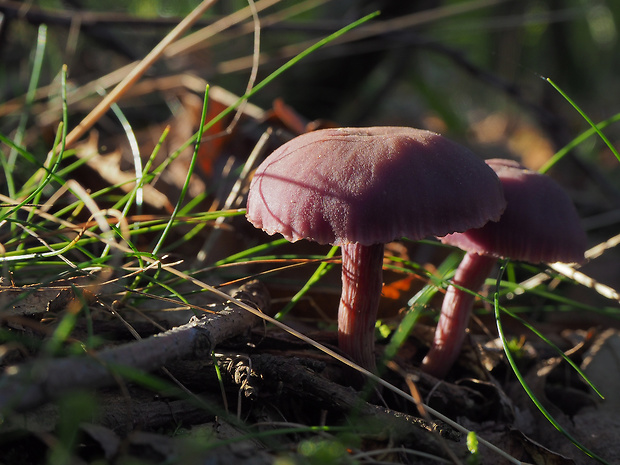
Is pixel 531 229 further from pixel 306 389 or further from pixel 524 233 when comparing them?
pixel 306 389

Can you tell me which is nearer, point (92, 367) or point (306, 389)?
point (92, 367)

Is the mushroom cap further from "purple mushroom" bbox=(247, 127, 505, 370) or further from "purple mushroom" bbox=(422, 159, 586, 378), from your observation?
"purple mushroom" bbox=(247, 127, 505, 370)

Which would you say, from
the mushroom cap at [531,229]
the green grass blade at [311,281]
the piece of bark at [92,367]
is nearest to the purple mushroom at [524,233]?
the mushroom cap at [531,229]

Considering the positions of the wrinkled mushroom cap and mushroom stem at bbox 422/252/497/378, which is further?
mushroom stem at bbox 422/252/497/378

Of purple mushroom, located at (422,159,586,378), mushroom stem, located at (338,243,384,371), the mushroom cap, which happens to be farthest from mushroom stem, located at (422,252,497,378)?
mushroom stem, located at (338,243,384,371)

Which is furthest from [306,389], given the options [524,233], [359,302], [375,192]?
[524,233]
